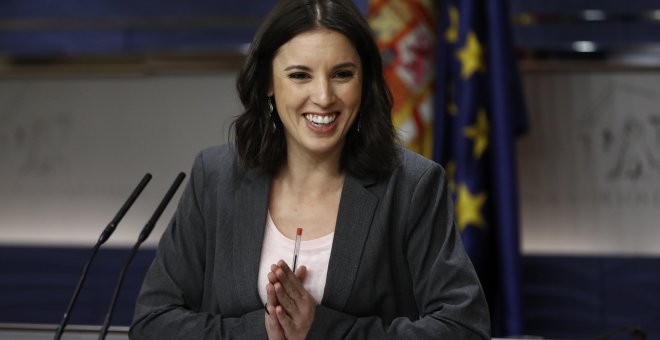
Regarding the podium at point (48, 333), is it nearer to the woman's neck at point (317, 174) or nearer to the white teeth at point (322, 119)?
the woman's neck at point (317, 174)

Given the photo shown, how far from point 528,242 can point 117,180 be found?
2229 mm

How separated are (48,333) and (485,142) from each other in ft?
8.15

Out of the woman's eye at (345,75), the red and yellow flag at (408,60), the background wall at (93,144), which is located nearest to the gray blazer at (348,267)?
the woman's eye at (345,75)

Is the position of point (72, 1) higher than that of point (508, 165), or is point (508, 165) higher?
point (72, 1)

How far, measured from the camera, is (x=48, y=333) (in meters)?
2.31

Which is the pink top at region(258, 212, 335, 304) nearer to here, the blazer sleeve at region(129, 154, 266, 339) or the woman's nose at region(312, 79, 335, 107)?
the blazer sleeve at region(129, 154, 266, 339)

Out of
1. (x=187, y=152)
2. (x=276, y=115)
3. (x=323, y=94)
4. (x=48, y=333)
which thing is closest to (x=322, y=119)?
(x=323, y=94)

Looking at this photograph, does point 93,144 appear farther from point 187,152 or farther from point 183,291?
point 183,291

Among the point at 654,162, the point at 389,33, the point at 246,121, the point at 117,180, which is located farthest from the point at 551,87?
the point at 246,121

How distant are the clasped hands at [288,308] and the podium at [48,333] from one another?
1.75 ft

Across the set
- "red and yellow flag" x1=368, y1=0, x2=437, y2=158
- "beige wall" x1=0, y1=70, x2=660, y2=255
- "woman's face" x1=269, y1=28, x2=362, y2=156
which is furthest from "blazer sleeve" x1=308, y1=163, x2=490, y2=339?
"beige wall" x1=0, y1=70, x2=660, y2=255

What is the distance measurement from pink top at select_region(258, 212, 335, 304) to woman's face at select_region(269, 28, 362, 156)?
0.19m

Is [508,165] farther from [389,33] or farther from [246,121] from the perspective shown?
[246,121]

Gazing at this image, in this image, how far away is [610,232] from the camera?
494 centimetres
